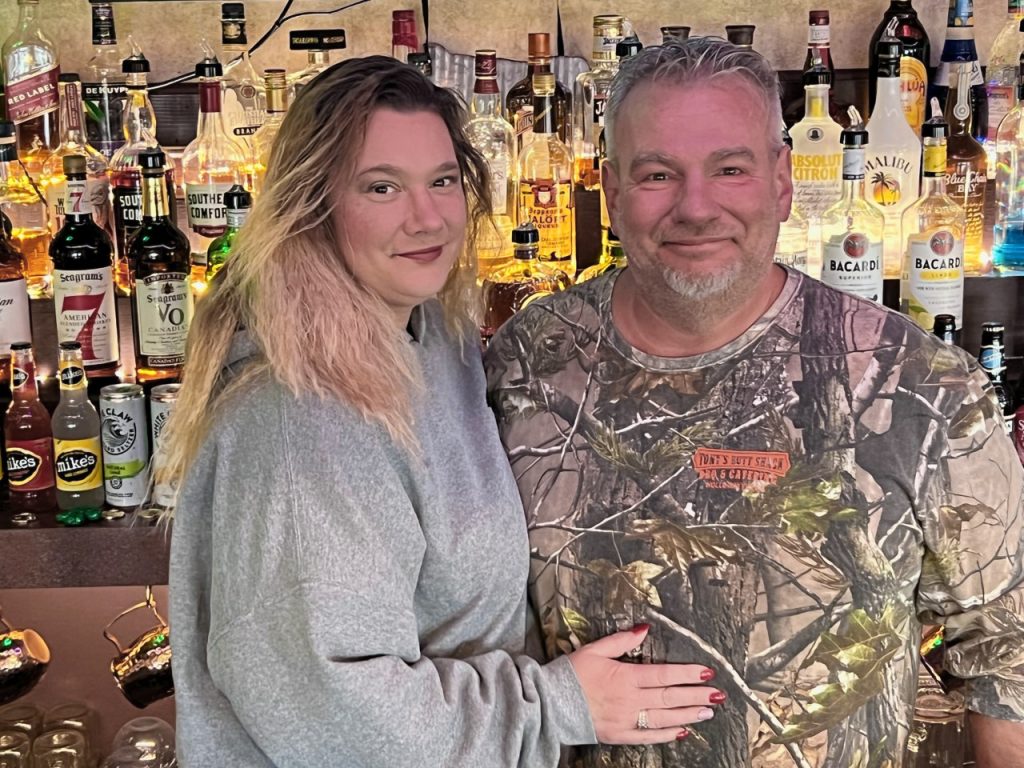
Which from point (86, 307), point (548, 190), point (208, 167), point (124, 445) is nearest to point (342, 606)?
point (124, 445)

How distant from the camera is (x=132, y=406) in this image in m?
1.88

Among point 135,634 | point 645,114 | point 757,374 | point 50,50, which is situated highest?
point 50,50

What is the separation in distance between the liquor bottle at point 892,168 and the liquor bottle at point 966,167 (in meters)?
0.06

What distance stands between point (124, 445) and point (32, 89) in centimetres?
60

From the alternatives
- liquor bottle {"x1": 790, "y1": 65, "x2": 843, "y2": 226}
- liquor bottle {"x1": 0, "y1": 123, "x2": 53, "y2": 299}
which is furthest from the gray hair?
liquor bottle {"x1": 0, "y1": 123, "x2": 53, "y2": 299}

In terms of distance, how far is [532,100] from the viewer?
7.11 feet

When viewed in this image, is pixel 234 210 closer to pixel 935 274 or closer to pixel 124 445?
pixel 124 445

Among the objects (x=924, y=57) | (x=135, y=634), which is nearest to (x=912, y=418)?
(x=924, y=57)

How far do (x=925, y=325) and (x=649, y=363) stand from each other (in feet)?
1.86

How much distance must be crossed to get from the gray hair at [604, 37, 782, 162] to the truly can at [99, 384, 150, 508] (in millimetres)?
726

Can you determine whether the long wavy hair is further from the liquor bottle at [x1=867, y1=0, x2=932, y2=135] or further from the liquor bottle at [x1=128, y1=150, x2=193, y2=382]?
the liquor bottle at [x1=867, y1=0, x2=932, y2=135]

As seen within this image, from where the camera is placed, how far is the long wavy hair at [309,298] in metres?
1.45

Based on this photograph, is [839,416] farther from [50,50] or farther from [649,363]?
[50,50]

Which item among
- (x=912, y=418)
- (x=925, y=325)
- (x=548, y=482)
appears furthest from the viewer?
(x=925, y=325)
